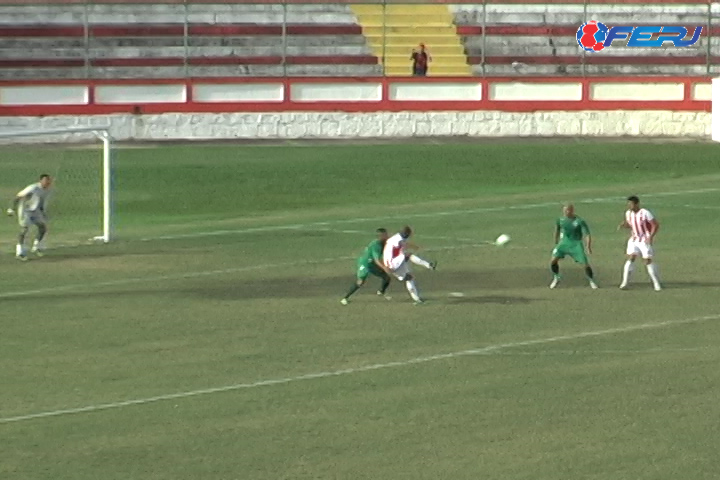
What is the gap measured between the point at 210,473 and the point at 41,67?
1414 inches

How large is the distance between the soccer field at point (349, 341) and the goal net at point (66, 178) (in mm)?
230

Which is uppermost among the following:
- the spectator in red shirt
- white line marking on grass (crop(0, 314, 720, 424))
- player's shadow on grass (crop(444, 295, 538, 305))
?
the spectator in red shirt

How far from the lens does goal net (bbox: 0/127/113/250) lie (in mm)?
35656

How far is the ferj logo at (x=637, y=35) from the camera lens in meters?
56.7

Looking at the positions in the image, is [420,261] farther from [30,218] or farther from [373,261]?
[30,218]

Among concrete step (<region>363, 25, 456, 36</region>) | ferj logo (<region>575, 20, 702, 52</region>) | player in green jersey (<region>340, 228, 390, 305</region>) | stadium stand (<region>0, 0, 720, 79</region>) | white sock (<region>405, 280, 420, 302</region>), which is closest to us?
player in green jersey (<region>340, 228, 390, 305</region>)

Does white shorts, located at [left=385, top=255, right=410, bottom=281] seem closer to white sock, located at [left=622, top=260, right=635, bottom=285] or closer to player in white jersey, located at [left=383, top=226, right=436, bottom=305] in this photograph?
player in white jersey, located at [left=383, top=226, right=436, bottom=305]

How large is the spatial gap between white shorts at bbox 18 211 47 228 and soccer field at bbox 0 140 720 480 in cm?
81

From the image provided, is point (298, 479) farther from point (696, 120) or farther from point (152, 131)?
point (696, 120)

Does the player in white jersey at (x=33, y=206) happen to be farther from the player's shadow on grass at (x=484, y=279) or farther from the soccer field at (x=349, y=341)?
the player's shadow on grass at (x=484, y=279)

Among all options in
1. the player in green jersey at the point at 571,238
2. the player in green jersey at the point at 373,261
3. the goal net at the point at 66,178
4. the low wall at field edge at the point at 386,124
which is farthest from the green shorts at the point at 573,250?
the low wall at field edge at the point at 386,124

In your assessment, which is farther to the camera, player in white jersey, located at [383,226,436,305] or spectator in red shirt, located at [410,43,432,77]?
spectator in red shirt, located at [410,43,432,77]

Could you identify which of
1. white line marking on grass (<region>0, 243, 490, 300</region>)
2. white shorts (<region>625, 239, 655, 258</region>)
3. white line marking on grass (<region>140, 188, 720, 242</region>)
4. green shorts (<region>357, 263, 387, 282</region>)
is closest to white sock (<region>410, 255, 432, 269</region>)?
green shorts (<region>357, 263, 387, 282</region>)

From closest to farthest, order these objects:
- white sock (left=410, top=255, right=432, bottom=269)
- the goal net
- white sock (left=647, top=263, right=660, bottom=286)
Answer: white sock (left=410, top=255, right=432, bottom=269) → white sock (left=647, top=263, right=660, bottom=286) → the goal net
